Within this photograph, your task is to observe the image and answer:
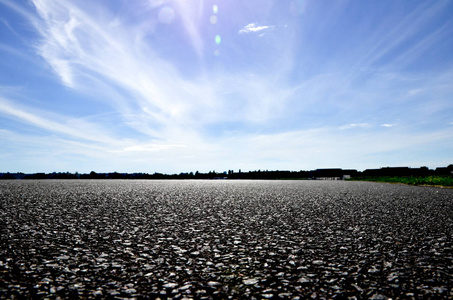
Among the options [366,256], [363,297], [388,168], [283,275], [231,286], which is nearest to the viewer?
[363,297]

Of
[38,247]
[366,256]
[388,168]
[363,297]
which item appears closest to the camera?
[363,297]

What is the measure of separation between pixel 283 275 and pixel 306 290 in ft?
2.44

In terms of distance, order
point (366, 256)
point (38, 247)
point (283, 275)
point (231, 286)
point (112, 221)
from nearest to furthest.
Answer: point (231, 286) → point (283, 275) → point (366, 256) → point (38, 247) → point (112, 221)

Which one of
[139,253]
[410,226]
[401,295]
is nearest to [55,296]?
[139,253]

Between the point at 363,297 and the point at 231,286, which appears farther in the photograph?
the point at 231,286

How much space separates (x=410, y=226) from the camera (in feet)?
35.0

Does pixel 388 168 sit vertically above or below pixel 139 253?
above

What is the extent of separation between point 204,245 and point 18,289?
3.99 metres

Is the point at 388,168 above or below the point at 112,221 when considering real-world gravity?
above

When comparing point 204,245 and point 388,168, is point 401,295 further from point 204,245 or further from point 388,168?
point 388,168

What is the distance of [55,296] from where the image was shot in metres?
4.48

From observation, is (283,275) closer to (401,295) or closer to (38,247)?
(401,295)

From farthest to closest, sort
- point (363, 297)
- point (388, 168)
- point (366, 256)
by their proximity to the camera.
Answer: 1. point (388, 168)
2. point (366, 256)
3. point (363, 297)

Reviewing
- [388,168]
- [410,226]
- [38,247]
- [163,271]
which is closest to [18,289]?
[163,271]
